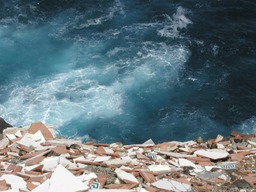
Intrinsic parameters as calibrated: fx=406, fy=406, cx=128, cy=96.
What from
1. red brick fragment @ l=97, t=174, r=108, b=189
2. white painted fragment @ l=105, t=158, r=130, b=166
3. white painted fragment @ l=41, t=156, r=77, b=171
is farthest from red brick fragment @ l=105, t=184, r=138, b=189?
white painted fragment @ l=41, t=156, r=77, b=171

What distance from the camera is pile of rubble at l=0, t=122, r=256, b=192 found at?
657 inches

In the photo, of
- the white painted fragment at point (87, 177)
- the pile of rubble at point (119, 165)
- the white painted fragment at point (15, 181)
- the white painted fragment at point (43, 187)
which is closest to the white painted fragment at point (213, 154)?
the pile of rubble at point (119, 165)

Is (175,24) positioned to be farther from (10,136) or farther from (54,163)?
(54,163)

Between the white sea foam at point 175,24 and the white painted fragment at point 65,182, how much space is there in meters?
33.3

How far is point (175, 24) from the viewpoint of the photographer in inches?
1946

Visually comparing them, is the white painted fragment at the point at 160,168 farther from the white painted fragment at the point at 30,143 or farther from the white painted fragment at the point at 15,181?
the white painted fragment at the point at 30,143

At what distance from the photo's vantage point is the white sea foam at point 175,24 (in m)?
48.1

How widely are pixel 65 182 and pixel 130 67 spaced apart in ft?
91.1

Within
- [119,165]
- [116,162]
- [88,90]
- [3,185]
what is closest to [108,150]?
[116,162]

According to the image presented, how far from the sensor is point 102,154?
2002 cm

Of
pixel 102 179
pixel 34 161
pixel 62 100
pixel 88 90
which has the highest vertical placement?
pixel 102 179

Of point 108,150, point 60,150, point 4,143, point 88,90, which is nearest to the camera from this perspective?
point 60,150

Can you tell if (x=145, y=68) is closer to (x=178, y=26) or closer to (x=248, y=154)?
(x=178, y=26)

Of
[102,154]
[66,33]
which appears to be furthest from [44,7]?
[102,154]
